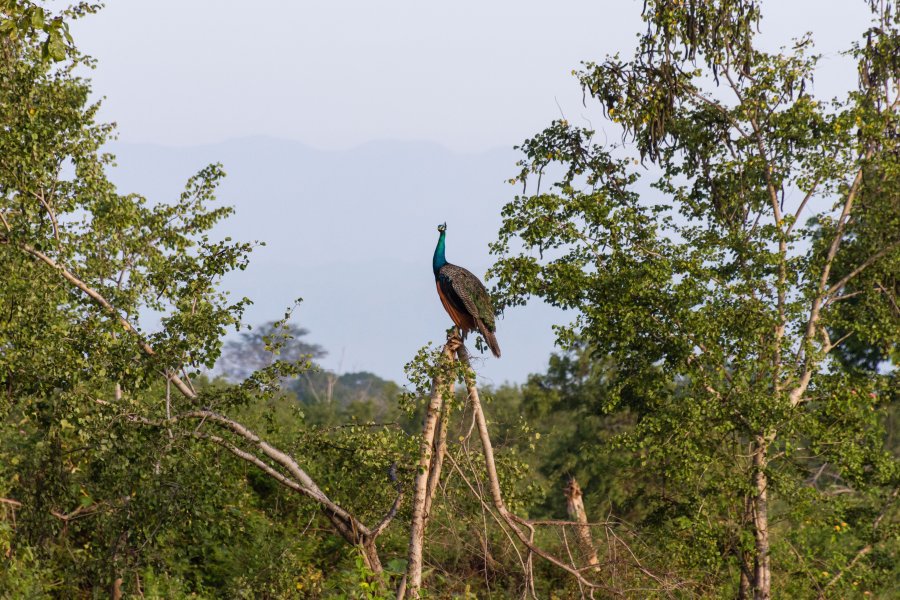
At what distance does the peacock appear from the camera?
35.6 feet

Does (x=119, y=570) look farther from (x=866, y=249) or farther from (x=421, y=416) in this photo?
(x=421, y=416)

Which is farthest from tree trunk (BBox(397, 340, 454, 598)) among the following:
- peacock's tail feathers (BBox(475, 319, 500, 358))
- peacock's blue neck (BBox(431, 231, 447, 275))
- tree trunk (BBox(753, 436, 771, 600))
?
tree trunk (BBox(753, 436, 771, 600))

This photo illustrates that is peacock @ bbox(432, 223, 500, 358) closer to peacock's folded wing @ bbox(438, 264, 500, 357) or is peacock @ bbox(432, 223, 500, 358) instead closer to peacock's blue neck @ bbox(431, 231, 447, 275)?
peacock's folded wing @ bbox(438, 264, 500, 357)

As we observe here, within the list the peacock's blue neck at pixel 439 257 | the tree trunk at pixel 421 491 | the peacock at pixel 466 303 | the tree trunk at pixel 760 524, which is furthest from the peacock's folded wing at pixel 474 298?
the tree trunk at pixel 760 524

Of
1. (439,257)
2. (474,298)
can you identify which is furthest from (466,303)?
(439,257)

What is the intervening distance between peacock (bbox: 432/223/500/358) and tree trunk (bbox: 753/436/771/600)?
15.8 feet

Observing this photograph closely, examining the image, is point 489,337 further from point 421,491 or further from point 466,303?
point 421,491

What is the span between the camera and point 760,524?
14.0 m

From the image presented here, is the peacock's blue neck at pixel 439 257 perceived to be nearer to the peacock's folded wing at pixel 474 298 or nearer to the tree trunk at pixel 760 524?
the peacock's folded wing at pixel 474 298

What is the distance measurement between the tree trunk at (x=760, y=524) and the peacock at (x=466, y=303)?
483cm

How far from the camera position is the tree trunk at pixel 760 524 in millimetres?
13852

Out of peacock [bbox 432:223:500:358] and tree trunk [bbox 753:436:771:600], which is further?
tree trunk [bbox 753:436:771:600]

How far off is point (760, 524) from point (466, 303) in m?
5.97

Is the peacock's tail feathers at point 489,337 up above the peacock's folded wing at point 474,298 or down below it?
below
